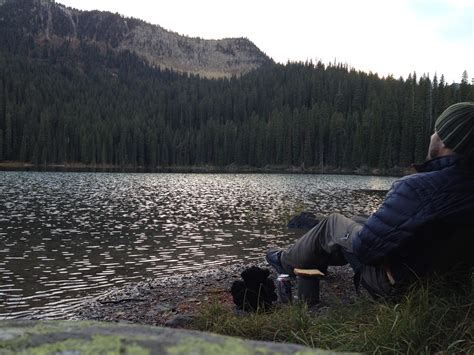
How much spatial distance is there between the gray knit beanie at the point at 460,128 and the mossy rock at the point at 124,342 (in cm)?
407

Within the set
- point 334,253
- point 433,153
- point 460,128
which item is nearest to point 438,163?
point 433,153

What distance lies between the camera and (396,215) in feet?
16.1

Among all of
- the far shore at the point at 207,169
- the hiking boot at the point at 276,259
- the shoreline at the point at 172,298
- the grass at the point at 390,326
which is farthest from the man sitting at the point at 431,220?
the far shore at the point at 207,169

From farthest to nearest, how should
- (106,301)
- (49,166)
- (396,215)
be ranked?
(49,166) < (106,301) < (396,215)

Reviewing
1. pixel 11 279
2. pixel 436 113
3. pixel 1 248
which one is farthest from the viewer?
pixel 436 113

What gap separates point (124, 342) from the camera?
59.7 inches

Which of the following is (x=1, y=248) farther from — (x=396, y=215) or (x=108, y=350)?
(x=108, y=350)

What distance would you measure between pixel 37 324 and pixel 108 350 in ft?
1.24

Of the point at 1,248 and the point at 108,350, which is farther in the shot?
the point at 1,248

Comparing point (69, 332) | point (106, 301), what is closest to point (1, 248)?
point (106, 301)

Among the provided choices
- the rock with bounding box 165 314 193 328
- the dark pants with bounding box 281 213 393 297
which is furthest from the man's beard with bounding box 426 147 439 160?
the rock with bounding box 165 314 193 328

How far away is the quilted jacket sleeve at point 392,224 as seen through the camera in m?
4.81

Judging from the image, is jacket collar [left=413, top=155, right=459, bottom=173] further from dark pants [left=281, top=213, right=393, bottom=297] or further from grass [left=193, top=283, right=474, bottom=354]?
grass [left=193, top=283, right=474, bottom=354]

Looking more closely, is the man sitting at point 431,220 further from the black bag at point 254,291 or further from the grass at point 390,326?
the black bag at point 254,291
